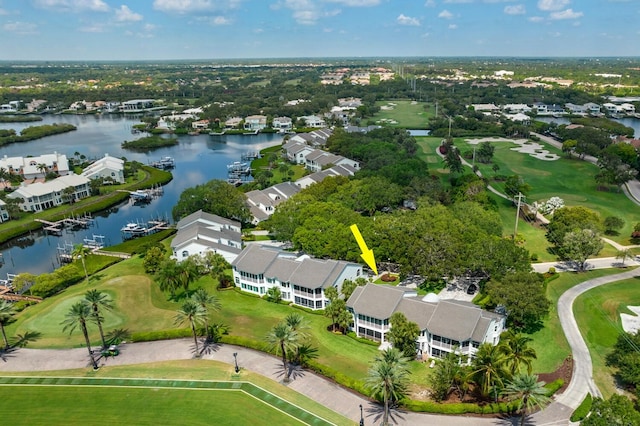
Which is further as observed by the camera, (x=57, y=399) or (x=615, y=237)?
(x=615, y=237)

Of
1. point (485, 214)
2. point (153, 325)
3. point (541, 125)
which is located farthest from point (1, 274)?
point (541, 125)

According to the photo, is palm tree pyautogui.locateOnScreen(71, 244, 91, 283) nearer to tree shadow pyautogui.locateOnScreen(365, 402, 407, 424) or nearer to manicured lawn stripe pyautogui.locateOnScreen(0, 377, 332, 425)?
manicured lawn stripe pyautogui.locateOnScreen(0, 377, 332, 425)

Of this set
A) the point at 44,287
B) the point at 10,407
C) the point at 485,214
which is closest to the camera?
the point at 10,407

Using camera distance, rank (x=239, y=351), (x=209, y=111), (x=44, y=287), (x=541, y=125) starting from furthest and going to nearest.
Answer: (x=209, y=111) < (x=541, y=125) < (x=44, y=287) < (x=239, y=351)

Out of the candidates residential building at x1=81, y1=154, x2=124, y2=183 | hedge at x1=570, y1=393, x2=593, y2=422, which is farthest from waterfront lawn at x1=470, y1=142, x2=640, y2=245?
residential building at x1=81, y1=154, x2=124, y2=183

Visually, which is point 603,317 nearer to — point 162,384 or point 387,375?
point 387,375

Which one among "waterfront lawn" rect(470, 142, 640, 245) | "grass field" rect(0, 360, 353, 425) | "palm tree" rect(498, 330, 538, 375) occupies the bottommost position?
"grass field" rect(0, 360, 353, 425)

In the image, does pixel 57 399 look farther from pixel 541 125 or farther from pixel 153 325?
pixel 541 125
